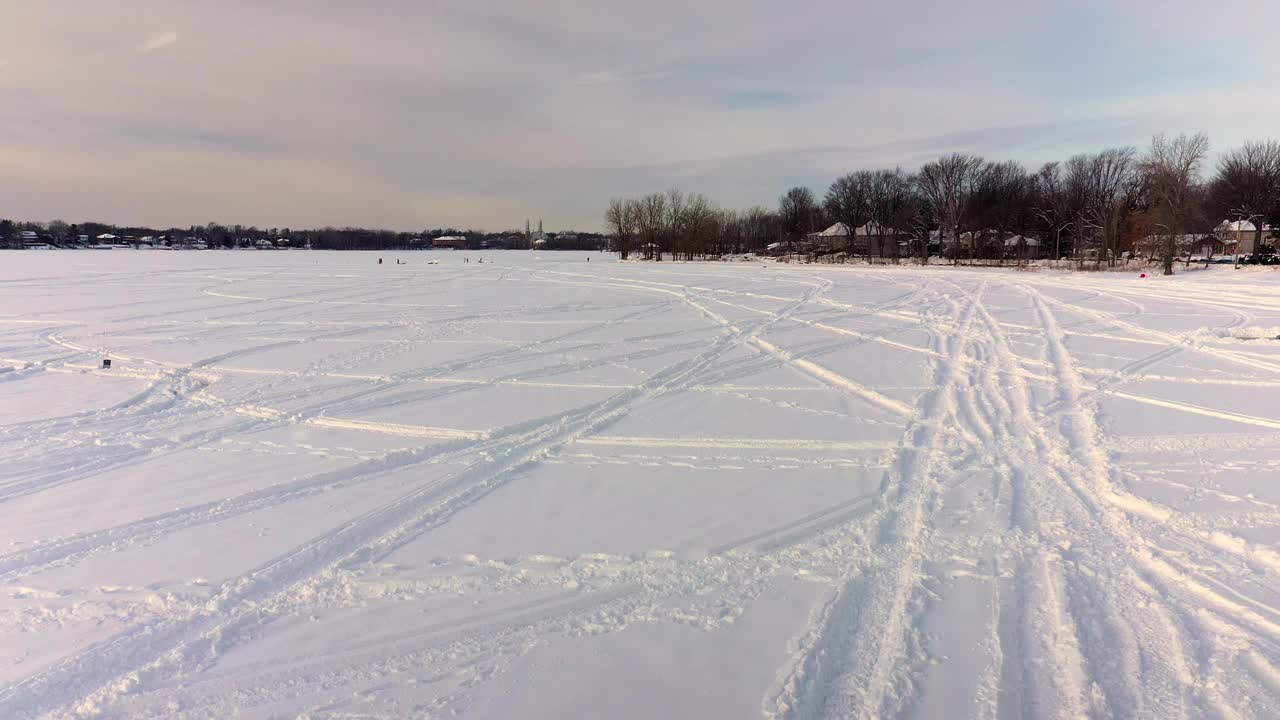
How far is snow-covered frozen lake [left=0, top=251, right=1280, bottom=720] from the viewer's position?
3.19 metres

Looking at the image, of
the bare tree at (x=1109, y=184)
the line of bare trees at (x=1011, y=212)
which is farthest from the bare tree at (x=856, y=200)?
the bare tree at (x=1109, y=184)

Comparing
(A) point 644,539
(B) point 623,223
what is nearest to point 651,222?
(B) point 623,223

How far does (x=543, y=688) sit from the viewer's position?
3.16 metres

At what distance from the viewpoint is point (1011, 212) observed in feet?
233

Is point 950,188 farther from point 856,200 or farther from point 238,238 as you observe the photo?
point 238,238

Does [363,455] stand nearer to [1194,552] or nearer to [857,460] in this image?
[857,460]

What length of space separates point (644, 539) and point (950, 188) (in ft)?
250

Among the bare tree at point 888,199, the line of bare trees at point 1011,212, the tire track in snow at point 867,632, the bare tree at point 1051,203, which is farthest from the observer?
the bare tree at point 888,199

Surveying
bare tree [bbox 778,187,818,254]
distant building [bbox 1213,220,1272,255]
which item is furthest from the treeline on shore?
distant building [bbox 1213,220,1272,255]

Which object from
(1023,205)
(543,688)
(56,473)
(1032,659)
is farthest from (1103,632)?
(1023,205)

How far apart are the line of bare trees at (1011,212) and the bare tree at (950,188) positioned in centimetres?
15

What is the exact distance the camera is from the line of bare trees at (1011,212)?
46.7 m

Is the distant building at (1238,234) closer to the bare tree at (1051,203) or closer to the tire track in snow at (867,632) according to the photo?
the bare tree at (1051,203)

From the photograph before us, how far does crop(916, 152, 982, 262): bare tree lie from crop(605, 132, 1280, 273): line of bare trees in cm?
15
